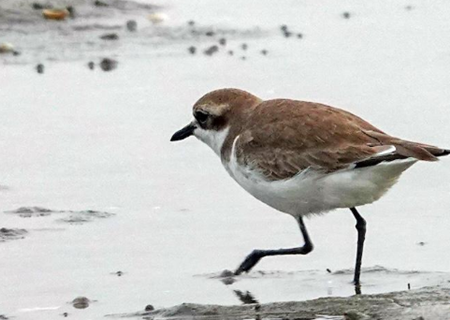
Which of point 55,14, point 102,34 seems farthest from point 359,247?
point 55,14

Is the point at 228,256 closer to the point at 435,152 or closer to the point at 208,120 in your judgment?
the point at 208,120

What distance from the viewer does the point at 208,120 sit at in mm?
8422

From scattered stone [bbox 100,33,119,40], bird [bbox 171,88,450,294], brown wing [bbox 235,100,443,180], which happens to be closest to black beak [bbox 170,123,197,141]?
bird [bbox 171,88,450,294]

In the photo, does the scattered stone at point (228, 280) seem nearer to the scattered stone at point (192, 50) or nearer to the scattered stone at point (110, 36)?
the scattered stone at point (192, 50)

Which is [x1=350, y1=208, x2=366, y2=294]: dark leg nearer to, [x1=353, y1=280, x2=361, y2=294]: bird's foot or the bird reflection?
[x1=353, y1=280, x2=361, y2=294]: bird's foot

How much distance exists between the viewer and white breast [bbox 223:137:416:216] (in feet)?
24.4

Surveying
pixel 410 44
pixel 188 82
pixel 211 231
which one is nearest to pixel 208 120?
pixel 211 231

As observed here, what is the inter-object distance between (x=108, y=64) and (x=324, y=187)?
5.57 m

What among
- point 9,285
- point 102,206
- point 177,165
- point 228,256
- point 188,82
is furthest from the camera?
point 188,82

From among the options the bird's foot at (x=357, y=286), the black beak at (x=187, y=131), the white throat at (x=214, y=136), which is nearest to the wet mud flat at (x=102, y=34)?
the black beak at (x=187, y=131)

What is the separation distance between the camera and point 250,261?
313 inches

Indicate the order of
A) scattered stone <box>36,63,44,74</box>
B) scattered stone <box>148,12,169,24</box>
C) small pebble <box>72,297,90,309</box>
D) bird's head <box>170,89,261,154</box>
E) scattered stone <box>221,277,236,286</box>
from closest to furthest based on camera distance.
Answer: small pebble <box>72,297,90,309</box> → scattered stone <box>221,277,236,286</box> → bird's head <box>170,89,261,154</box> → scattered stone <box>36,63,44,74</box> → scattered stone <box>148,12,169,24</box>

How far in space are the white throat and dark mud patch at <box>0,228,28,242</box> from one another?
120cm

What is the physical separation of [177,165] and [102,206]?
0.97m
